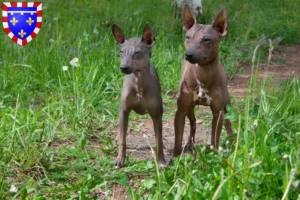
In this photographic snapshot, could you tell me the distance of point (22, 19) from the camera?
6.19 m

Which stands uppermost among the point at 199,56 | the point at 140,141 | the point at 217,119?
the point at 199,56

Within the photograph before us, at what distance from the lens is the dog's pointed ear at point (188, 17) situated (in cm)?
484

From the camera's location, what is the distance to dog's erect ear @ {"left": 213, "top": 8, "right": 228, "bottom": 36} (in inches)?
187

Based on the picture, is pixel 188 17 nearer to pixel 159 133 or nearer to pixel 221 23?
pixel 221 23

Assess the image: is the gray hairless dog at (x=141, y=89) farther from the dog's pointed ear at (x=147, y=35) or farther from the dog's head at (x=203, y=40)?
the dog's head at (x=203, y=40)

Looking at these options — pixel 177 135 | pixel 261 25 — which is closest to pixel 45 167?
pixel 177 135

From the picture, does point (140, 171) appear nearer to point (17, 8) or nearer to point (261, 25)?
point (17, 8)

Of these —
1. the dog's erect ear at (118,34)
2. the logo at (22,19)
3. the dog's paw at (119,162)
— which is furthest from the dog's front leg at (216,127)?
the logo at (22,19)

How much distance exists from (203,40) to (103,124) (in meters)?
1.68

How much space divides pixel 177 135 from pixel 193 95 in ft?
1.29

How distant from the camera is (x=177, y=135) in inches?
198

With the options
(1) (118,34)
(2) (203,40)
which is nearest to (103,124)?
(1) (118,34)

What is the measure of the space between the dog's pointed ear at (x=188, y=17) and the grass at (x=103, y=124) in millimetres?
734

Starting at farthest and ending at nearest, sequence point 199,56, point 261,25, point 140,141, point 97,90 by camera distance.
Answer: point 261,25 → point 97,90 → point 140,141 → point 199,56
